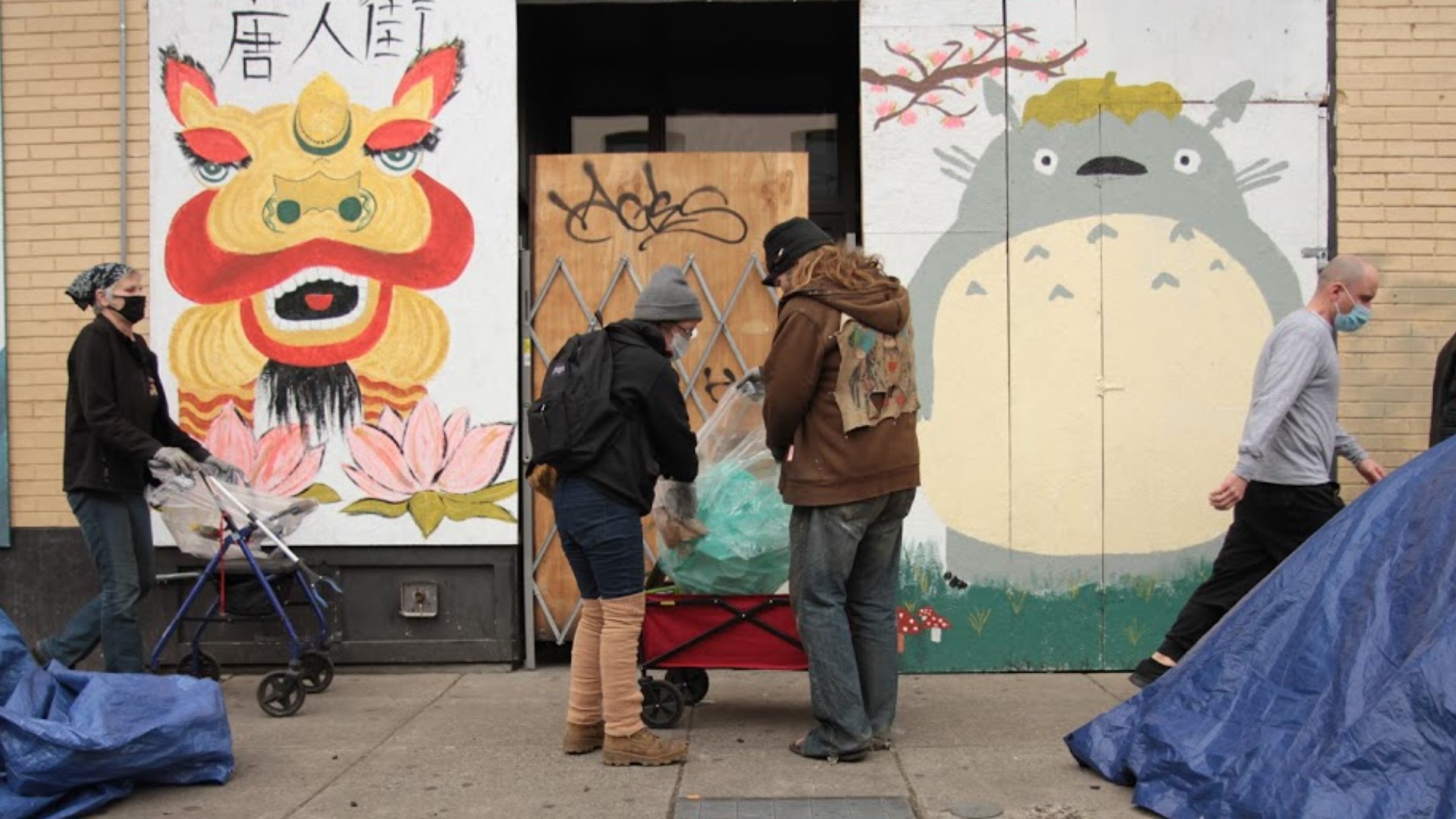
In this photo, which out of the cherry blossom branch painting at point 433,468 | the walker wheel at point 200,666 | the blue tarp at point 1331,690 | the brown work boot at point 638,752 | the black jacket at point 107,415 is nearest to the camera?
the blue tarp at point 1331,690

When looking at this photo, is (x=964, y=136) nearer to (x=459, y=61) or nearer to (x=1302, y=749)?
(x=459, y=61)

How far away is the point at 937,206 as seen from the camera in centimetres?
636

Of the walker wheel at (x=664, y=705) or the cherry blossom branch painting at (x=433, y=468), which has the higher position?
the cherry blossom branch painting at (x=433, y=468)

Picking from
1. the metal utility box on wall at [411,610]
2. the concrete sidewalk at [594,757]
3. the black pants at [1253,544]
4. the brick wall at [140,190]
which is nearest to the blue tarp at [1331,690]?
the concrete sidewalk at [594,757]

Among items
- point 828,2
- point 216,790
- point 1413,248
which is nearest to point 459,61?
point 828,2

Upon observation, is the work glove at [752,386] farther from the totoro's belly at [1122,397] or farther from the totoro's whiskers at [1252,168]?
the totoro's whiskers at [1252,168]

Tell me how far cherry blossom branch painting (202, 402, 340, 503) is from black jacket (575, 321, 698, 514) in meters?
2.22

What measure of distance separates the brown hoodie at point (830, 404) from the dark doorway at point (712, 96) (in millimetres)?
2935

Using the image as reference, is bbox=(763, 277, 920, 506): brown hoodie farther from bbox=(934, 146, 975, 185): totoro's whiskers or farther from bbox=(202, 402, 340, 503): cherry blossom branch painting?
bbox=(202, 402, 340, 503): cherry blossom branch painting

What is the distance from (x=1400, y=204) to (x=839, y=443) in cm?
340

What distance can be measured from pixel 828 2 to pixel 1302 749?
14.6 ft

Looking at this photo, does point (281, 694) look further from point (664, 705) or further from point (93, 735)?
point (664, 705)

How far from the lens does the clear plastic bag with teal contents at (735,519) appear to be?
17.5ft

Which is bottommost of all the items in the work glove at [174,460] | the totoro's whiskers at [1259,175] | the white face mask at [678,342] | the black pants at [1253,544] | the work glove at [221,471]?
the black pants at [1253,544]
